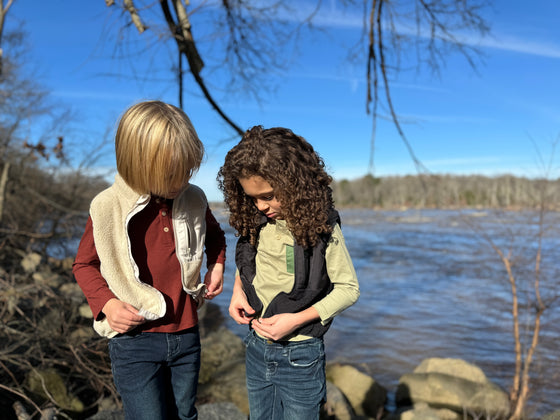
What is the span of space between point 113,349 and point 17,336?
8.98 ft

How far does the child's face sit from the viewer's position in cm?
146

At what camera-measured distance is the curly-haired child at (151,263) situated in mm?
1364

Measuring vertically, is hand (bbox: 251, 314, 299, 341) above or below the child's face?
below

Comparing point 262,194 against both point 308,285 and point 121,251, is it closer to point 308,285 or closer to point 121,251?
point 308,285

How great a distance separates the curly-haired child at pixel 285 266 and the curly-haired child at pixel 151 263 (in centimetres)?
17

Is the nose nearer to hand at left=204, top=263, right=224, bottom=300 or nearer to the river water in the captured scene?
hand at left=204, top=263, right=224, bottom=300

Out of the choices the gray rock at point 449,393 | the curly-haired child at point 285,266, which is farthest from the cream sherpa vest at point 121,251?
the gray rock at point 449,393

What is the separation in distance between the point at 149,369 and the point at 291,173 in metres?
0.82

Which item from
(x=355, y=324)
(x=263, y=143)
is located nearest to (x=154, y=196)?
(x=263, y=143)

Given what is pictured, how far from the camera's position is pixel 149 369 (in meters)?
1.49

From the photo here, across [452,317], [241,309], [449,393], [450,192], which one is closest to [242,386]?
[449,393]

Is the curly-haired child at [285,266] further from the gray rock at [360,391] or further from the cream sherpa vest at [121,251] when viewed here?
the gray rock at [360,391]

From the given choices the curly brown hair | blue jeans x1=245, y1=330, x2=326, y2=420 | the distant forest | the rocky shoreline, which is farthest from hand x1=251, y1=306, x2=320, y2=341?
the rocky shoreline

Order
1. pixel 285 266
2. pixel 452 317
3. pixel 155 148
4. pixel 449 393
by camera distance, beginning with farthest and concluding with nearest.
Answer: pixel 452 317 → pixel 449 393 → pixel 285 266 → pixel 155 148
